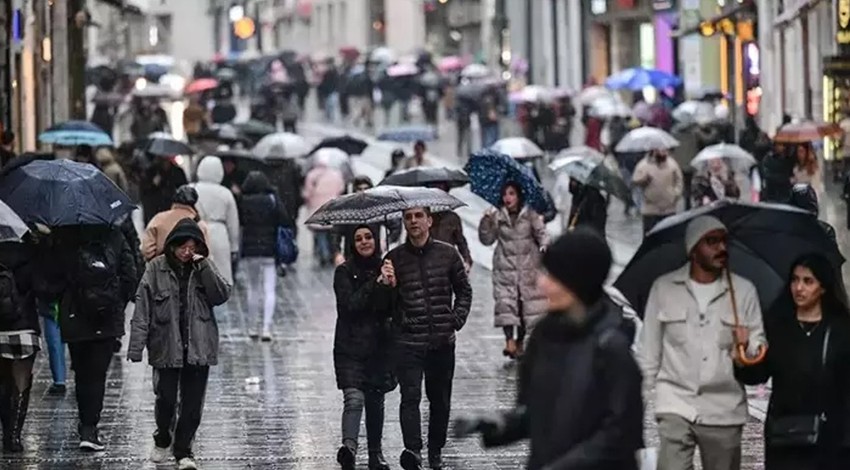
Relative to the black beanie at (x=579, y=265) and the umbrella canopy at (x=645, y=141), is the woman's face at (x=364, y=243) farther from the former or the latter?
the umbrella canopy at (x=645, y=141)

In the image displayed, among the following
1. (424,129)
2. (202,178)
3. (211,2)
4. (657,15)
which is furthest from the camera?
(211,2)

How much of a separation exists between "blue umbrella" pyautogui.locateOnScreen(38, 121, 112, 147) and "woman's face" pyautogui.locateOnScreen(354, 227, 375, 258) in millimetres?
12181

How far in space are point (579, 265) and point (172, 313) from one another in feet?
21.4

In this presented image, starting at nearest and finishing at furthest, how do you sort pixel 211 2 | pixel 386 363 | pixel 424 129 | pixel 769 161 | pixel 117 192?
pixel 386 363
pixel 117 192
pixel 769 161
pixel 424 129
pixel 211 2

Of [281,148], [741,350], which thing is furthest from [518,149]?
[741,350]

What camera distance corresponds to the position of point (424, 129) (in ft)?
119

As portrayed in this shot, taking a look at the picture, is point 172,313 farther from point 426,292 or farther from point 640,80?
point 640,80

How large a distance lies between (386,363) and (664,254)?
369 cm

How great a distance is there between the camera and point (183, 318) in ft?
45.1

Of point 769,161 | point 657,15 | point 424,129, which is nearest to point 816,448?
point 769,161

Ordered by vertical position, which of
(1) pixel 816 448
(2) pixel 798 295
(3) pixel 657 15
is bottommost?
(1) pixel 816 448

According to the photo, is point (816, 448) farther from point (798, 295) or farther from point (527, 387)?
point (527, 387)

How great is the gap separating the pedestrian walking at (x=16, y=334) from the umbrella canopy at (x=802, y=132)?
12771mm

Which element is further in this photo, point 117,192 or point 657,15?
point 657,15
